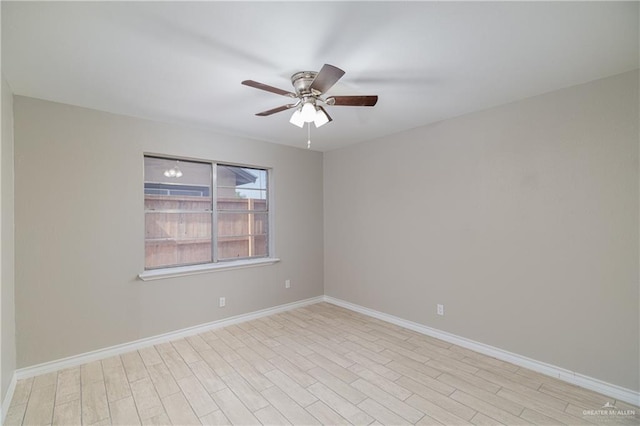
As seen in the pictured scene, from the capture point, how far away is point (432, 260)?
3.43 m

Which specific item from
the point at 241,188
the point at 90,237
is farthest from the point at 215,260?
the point at 90,237

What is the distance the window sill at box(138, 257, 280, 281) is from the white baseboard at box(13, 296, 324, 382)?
25.4 inches

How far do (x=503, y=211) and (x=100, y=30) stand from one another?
3.43 metres

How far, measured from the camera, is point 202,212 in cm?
377

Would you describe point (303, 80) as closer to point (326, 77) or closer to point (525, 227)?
point (326, 77)

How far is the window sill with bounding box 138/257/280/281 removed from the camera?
10.5 feet

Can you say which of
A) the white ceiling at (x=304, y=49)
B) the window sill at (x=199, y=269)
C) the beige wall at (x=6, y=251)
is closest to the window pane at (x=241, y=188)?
the window sill at (x=199, y=269)

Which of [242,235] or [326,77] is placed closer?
[326,77]

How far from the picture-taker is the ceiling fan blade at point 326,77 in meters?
1.66

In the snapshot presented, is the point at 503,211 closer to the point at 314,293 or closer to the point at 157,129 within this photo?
the point at 314,293

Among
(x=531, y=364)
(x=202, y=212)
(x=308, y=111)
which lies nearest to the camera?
(x=308, y=111)

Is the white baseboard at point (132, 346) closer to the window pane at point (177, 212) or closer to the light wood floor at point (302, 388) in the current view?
the light wood floor at point (302, 388)

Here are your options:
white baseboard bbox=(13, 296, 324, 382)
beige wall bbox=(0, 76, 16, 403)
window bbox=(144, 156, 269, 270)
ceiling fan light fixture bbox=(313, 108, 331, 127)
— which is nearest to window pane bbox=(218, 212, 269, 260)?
window bbox=(144, 156, 269, 270)

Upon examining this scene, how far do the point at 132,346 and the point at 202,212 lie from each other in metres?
1.63
